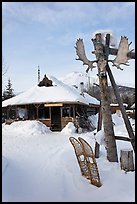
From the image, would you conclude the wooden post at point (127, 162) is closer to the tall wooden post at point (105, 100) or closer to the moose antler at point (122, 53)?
the tall wooden post at point (105, 100)

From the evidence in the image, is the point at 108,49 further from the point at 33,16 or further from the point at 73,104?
the point at 73,104

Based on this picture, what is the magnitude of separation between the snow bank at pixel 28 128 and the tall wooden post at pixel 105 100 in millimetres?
11855

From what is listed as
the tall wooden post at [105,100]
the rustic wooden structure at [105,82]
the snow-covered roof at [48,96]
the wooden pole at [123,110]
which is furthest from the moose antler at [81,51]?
the snow-covered roof at [48,96]

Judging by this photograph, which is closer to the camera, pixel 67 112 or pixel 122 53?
pixel 122 53

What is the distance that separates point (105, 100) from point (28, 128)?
12.9 m

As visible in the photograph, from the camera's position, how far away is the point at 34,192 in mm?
4590

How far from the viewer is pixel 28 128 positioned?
738 inches

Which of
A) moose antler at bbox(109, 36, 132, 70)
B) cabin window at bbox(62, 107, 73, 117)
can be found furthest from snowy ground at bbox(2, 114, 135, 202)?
cabin window at bbox(62, 107, 73, 117)

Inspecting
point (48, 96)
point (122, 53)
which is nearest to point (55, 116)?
point (48, 96)

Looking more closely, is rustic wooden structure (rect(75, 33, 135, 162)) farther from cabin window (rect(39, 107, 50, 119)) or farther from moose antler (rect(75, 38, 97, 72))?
cabin window (rect(39, 107, 50, 119))

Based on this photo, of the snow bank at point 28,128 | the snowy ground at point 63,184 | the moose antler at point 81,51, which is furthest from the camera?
the snow bank at point 28,128

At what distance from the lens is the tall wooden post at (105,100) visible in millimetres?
6422

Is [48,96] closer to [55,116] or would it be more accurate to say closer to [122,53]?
[55,116]

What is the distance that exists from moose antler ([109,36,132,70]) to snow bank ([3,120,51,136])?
12.6m
